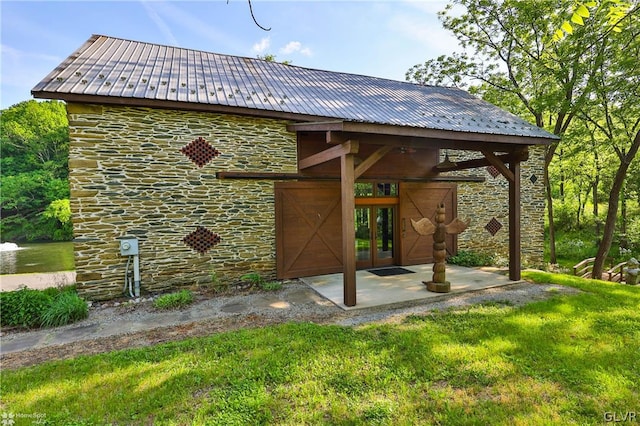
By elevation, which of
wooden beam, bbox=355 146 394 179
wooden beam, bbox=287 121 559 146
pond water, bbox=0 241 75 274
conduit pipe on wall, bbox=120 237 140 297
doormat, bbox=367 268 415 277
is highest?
wooden beam, bbox=287 121 559 146

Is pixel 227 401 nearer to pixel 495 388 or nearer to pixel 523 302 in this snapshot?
pixel 495 388

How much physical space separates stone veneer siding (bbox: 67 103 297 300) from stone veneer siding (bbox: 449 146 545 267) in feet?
18.7

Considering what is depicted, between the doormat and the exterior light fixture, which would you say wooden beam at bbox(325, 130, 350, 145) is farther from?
the exterior light fixture

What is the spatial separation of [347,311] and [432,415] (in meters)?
2.33

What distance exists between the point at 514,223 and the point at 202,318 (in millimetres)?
6225

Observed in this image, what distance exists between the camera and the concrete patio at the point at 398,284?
5.09m

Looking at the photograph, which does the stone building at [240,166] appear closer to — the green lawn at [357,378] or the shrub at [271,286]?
the shrub at [271,286]

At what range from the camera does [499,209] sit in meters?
9.23

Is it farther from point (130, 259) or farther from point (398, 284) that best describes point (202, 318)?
point (398, 284)

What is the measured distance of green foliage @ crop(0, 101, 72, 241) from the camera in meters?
22.2

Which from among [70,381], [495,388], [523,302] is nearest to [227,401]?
[70,381]

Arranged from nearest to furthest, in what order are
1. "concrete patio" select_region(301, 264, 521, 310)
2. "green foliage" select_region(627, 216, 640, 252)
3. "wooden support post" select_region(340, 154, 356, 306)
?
1. "wooden support post" select_region(340, 154, 356, 306)
2. "concrete patio" select_region(301, 264, 521, 310)
3. "green foliage" select_region(627, 216, 640, 252)

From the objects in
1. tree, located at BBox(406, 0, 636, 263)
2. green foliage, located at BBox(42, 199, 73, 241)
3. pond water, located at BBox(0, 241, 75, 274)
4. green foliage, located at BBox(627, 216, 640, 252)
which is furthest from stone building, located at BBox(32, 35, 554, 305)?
green foliage, located at BBox(42, 199, 73, 241)

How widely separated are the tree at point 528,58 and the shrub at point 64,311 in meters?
13.4
